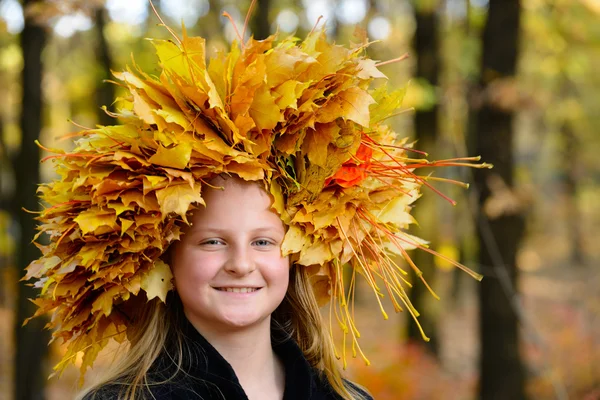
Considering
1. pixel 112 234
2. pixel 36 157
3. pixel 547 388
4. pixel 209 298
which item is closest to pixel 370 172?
pixel 209 298

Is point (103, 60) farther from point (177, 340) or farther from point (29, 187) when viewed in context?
point (177, 340)

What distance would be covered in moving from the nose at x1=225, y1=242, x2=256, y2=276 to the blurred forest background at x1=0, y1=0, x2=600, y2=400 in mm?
684

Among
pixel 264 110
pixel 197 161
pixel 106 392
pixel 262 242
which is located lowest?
pixel 106 392

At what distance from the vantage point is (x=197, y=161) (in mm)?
2311

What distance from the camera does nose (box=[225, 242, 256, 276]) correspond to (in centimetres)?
236

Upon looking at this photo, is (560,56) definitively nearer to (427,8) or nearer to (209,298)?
(427,8)

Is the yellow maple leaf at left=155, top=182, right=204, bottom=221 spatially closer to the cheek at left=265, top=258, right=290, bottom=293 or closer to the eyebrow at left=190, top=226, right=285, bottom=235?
the eyebrow at left=190, top=226, right=285, bottom=235

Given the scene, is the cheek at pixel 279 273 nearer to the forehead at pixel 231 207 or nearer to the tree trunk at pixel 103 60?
the forehead at pixel 231 207

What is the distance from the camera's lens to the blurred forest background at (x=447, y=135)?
6.77 m

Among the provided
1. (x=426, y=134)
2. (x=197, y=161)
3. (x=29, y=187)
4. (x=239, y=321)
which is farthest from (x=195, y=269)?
(x=426, y=134)

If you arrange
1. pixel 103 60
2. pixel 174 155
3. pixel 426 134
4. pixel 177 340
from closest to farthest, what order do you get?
1. pixel 174 155
2. pixel 177 340
3. pixel 103 60
4. pixel 426 134

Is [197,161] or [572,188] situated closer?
[197,161]

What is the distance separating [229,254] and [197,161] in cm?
33

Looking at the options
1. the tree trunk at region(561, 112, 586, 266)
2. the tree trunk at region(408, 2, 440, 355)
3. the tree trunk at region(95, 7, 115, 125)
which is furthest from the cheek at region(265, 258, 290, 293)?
the tree trunk at region(561, 112, 586, 266)
